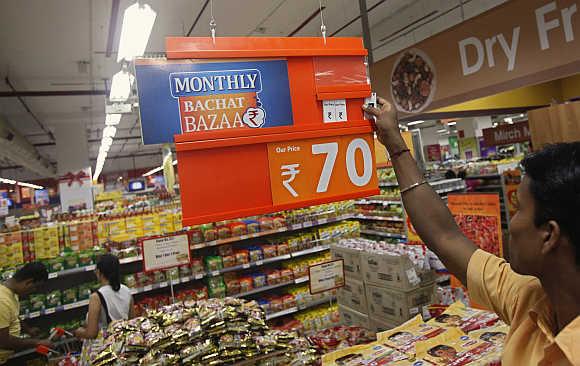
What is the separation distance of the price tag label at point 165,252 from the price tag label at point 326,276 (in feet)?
4.35

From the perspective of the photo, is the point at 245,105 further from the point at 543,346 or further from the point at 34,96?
the point at 34,96

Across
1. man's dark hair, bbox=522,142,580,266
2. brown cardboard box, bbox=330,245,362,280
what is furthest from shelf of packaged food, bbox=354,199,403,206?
man's dark hair, bbox=522,142,580,266

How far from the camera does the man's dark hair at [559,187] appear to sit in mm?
885

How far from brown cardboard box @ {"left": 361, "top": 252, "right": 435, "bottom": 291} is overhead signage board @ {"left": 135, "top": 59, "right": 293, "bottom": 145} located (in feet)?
7.18

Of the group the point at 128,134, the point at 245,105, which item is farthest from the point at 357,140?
the point at 128,134

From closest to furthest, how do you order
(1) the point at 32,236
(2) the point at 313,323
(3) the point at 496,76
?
(3) the point at 496,76 < (1) the point at 32,236 < (2) the point at 313,323

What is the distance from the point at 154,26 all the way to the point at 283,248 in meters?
3.97

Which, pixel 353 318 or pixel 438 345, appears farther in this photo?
pixel 353 318

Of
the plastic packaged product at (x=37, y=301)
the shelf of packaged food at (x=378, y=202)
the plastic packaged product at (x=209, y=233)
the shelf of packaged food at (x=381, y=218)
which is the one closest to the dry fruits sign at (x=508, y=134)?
the shelf of packaged food at (x=378, y=202)

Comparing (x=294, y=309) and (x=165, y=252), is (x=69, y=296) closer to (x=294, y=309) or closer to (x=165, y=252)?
(x=165, y=252)

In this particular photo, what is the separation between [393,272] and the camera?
3.33m

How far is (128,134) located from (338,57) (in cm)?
1483

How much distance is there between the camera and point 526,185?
1004mm

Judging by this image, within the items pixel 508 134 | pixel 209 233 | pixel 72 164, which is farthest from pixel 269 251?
pixel 72 164
